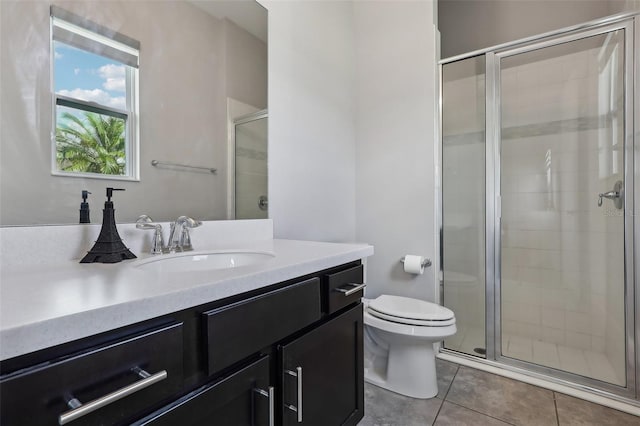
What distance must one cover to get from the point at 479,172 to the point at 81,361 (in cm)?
221

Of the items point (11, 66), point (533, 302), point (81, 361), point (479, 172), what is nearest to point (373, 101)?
point (479, 172)

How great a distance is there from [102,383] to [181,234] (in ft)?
2.31

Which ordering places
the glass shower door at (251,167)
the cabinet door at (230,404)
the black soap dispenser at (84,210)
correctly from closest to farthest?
the cabinet door at (230,404)
the black soap dispenser at (84,210)
the glass shower door at (251,167)

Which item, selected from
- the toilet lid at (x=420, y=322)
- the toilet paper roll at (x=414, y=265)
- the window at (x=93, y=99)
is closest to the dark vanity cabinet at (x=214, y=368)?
the toilet lid at (x=420, y=322)

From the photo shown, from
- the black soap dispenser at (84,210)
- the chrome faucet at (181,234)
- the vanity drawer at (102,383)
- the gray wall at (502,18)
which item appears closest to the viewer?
the vanity drawer at (102,383)

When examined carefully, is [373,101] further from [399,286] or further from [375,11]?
[399,286]

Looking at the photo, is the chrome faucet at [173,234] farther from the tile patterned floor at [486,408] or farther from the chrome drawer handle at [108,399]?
the tile patterned floor at [486,408]

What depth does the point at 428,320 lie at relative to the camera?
1.54 meters

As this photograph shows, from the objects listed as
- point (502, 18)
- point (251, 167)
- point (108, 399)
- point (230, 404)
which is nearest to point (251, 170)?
point (251, 167)

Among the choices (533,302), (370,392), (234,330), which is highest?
(234,330)

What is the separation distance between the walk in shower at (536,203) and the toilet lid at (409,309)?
443 mm

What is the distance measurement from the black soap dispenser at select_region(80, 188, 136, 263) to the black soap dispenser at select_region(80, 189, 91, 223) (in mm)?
84

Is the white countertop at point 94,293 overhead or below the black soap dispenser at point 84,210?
below

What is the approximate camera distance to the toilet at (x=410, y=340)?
154cm
